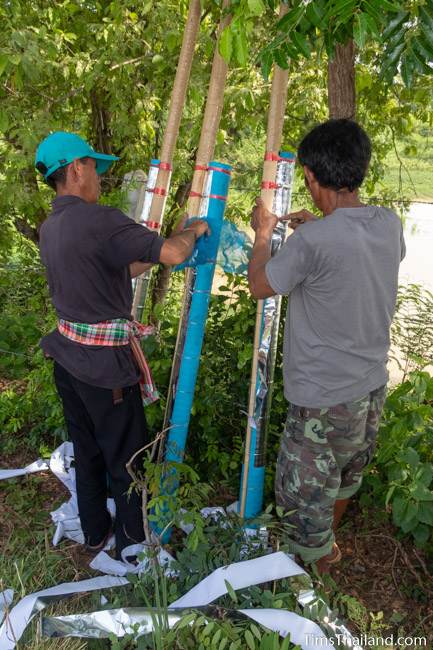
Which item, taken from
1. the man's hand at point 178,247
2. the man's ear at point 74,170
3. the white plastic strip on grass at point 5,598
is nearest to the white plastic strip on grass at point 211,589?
the white plastic strip on grass at point 5,598

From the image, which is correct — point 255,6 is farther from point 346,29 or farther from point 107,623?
point 107,623

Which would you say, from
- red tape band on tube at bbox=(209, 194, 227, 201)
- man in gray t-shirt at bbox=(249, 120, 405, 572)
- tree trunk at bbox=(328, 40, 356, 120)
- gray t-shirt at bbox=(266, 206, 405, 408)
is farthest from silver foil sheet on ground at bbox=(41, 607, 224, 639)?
tree trunk at bbox=(328, 40, 356, 120)

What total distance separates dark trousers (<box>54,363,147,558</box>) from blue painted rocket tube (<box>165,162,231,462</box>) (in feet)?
0.59

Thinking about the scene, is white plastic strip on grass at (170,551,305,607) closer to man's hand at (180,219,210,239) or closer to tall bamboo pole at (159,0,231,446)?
tall bamboo pole at (159,0,231,446)

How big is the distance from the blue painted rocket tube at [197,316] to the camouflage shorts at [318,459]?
0.50 m

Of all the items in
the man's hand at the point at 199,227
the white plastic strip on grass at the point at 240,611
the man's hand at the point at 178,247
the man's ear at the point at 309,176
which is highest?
the man's ear at the point at 309,176

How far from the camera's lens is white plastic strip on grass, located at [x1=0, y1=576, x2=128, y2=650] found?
1.99m

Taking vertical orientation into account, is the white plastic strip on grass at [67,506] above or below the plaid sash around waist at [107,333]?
below

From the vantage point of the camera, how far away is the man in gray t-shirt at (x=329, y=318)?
192 centimetres

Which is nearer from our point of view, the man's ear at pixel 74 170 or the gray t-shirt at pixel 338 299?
the gray t-shirt at pixel 338 299

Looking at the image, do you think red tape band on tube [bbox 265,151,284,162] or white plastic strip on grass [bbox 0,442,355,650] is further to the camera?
red tape band on tube [bbox 265,151,284,162]

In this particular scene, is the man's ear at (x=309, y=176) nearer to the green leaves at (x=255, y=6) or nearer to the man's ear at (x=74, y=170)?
the green leaves at (x=255, y=6)

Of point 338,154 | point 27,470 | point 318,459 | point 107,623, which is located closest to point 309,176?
point 338,154

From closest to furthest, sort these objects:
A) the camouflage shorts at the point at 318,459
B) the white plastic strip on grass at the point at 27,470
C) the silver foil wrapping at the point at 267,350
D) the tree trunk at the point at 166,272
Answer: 1. the camouflage shorts at the point at 318,459
2. the silver foil wrapping at the point at 267,350
3. the white plastic strip on grass at the point at 27,470
4. the tree trunk at the point at 166,272
